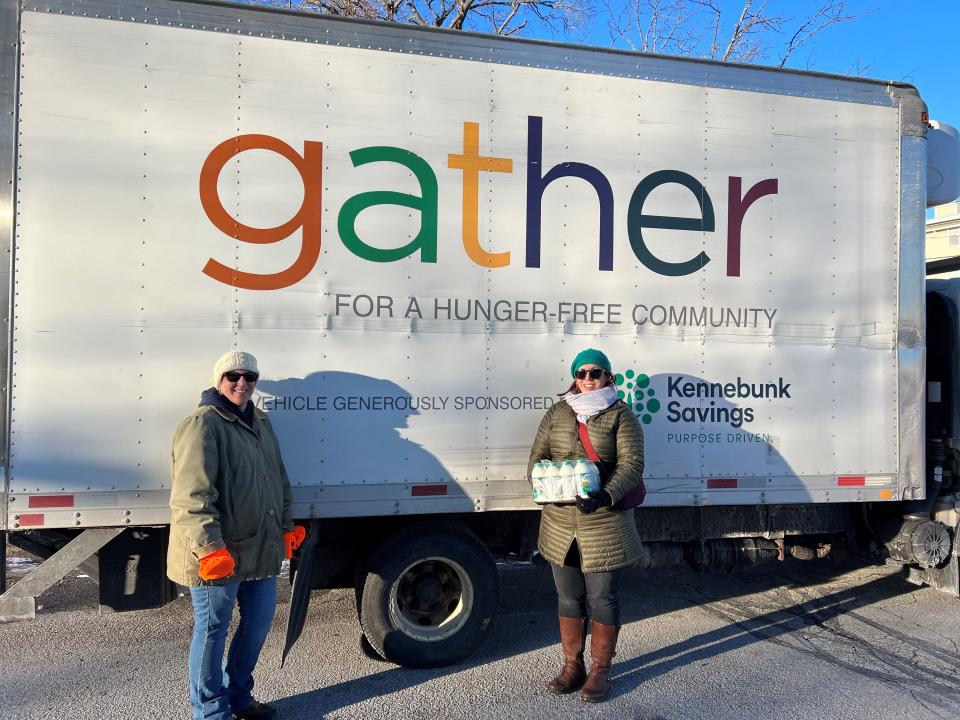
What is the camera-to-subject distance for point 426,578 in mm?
4211

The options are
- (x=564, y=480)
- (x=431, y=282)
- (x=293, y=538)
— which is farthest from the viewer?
(x=431, y=282)

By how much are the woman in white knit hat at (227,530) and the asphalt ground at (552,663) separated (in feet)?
1.54

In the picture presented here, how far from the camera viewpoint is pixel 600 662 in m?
3.74

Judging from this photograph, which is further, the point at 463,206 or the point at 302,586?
the point at 463,206

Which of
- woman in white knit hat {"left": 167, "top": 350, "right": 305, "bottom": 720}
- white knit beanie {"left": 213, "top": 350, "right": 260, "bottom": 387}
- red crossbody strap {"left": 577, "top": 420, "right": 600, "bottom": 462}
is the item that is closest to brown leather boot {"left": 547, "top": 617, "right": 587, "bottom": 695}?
red crossbody strap {"left": 577, "top": 420, "right": 600, "bottom": 462}

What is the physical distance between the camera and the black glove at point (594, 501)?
3.55 meters

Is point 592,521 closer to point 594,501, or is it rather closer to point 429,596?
point 594,501

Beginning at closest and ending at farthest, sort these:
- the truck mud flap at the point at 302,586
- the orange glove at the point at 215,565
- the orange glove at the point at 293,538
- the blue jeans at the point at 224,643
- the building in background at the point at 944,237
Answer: the orange glove at the point at 215,565
the blue jeans at the point at 224,643
the orange glove at the point at 293,538
the truck mud flap at the point at 302,586
the building in background at the point at 944,237

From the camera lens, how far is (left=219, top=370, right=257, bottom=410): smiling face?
3.27 meters

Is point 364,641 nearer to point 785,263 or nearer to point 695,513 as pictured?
point 695,513

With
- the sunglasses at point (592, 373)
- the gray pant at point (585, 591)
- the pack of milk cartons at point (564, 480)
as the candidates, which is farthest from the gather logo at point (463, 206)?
the gray pant at point (585, 591)

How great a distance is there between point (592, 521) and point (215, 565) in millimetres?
1841

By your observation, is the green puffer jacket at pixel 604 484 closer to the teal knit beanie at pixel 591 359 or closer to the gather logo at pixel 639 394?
the teal knit beanie at pixel 591 359

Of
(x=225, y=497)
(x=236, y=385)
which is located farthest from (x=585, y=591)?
(x=236, y=385)
